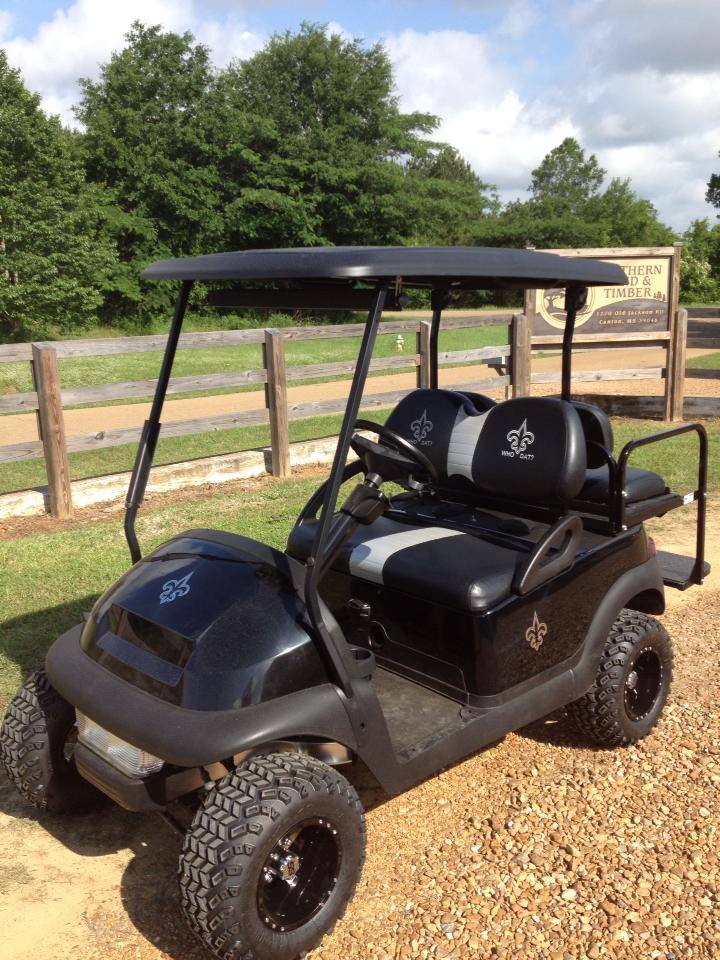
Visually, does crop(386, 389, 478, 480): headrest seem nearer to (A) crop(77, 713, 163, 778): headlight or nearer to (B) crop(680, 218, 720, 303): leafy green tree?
(A) crop(77, 713, 163, 778): headlight

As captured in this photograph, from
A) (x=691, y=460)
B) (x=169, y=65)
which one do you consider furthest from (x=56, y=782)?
(x=169, y=65)

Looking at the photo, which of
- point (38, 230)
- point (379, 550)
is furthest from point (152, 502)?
point (38, 230)

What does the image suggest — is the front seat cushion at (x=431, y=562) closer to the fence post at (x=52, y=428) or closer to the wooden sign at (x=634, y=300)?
the fence post at (x=52, y=428)

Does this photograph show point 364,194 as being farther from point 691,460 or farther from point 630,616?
point 630,616

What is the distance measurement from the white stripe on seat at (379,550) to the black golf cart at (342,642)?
0.01m

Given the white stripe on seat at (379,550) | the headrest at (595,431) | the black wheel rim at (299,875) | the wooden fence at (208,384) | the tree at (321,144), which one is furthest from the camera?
the tree at (321,144)

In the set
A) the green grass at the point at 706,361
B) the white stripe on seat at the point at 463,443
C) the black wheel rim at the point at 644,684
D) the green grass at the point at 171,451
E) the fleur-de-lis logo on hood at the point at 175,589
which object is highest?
the white stripe on seat at the point at 463,443

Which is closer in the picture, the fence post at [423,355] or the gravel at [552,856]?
the gravel at [552,856]

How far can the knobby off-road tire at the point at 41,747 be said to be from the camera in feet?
9.66

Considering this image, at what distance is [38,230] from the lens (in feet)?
72.2

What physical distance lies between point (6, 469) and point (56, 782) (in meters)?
7.23

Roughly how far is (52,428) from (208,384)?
1690 mm

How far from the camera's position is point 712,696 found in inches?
159

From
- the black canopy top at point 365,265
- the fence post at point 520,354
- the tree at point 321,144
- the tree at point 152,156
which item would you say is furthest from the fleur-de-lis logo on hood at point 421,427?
the tree at point 321,144
